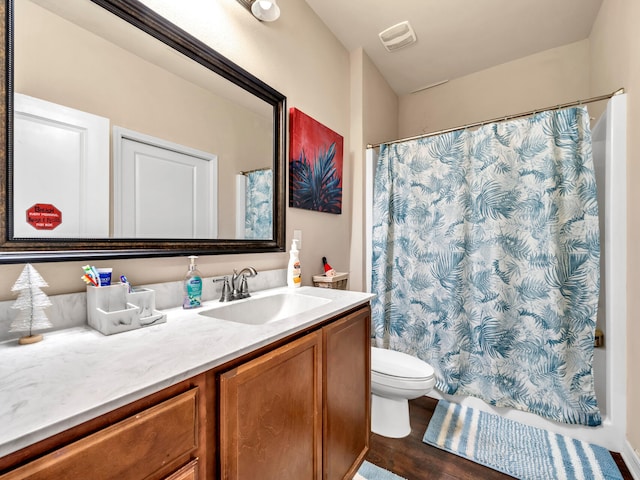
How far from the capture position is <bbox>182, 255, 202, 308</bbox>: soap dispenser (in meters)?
1.12

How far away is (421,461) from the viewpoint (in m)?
1.48

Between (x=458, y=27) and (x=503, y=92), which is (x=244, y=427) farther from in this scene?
(x=503, y=92)

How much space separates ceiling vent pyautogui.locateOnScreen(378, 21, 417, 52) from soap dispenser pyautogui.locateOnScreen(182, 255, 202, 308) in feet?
7.10

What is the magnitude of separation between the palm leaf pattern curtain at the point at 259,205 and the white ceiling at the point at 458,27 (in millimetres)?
1323

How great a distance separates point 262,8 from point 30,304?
1.58 m

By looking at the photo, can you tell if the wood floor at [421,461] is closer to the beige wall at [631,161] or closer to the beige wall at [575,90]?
the beige wall at [631,161]

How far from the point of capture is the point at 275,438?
860mm

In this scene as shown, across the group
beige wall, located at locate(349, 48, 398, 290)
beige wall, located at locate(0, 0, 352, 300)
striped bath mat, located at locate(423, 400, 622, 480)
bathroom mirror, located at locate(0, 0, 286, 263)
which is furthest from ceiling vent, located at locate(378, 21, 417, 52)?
striped bath mat, located at locate(423, 400, 622, 480)

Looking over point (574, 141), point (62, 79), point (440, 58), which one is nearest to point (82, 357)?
point (62, 79)

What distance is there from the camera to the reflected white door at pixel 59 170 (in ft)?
2.60

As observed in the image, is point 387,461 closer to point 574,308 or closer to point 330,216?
point 574,308

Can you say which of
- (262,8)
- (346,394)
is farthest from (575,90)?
(346,394)

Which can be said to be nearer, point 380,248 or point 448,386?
point 448,386

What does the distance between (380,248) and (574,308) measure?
1.20 meters
